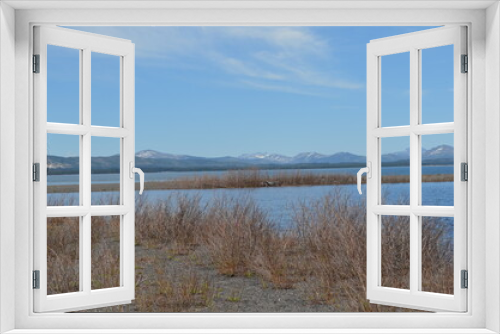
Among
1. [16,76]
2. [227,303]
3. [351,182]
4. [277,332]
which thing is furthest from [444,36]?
[351,182]

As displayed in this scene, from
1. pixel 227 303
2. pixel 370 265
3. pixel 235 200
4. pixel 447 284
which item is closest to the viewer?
pixel 370 265

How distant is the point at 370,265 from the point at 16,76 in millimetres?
2017

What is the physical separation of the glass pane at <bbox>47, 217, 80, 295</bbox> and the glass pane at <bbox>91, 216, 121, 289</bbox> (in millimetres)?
305

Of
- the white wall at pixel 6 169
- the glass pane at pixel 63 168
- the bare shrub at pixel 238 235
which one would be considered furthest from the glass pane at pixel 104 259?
the white wall at pixel 6 169

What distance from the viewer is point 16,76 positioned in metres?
2.00

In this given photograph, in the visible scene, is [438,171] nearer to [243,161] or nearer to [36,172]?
[36,172]

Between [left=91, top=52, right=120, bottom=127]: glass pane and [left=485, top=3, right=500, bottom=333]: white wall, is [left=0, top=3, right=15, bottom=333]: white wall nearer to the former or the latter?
[left=485, top=3, right=500, bottom=333]: white wall

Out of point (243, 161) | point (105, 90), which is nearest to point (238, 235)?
point (105, 90)

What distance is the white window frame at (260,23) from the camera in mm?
1943

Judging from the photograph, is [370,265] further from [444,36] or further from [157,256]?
[157,256]

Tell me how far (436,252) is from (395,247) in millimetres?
393

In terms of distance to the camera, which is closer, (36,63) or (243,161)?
(36,63)

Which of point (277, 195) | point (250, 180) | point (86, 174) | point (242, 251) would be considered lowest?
point (242, 251)

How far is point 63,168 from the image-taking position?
3.84m
